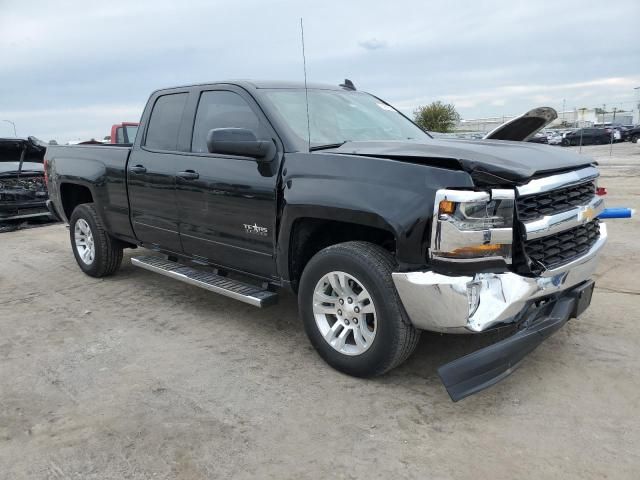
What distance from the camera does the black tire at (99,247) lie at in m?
5.82

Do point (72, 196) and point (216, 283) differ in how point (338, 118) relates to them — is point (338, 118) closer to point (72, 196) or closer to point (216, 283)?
point (216, 283)

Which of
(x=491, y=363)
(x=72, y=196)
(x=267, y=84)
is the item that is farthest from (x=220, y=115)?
(x=72, y=196)

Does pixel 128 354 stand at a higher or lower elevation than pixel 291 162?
lower

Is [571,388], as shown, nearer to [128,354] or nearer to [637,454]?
[637,454]

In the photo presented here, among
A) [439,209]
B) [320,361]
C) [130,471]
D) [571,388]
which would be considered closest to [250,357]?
[320,361]

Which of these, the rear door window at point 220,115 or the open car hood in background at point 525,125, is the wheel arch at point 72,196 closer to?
the rear door window at point 220,115

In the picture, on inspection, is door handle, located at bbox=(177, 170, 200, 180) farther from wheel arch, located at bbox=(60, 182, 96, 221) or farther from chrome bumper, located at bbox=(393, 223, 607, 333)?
wheel arch, located at bbox=(60, 182, 96, 221)

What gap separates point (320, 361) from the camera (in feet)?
12.4

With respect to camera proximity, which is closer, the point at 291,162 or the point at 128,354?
the point at 291,162

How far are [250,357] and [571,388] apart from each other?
207 cm

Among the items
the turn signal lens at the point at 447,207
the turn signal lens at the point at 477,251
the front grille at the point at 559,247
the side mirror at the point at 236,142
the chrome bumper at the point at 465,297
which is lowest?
the chrome bumper at the point at 465,297

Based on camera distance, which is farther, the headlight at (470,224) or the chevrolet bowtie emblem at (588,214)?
the chevrolet bowtie emblem at (588,214)

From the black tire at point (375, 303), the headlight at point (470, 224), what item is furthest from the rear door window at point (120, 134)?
the headlight at point (470, 224)

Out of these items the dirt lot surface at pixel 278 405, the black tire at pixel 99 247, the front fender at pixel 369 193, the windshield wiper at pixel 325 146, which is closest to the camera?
the dirt lot surface at pixel 278 405
